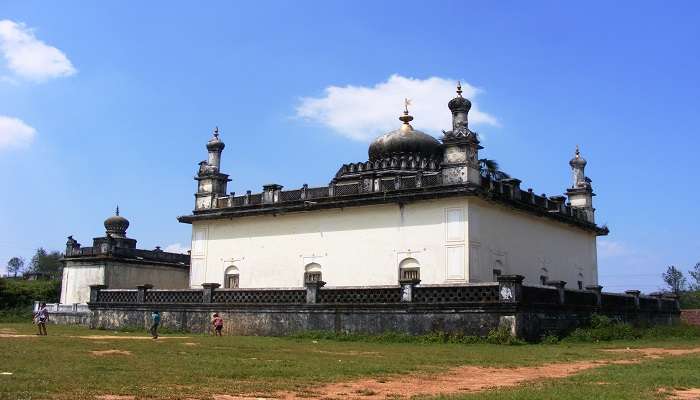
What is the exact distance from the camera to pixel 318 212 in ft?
101

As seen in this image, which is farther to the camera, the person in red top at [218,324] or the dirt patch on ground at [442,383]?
the person in red top at [218,324]

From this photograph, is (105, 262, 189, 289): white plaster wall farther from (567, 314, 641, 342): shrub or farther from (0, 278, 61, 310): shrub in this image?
(567, 314, 641, 342): shrub

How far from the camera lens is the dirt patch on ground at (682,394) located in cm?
997

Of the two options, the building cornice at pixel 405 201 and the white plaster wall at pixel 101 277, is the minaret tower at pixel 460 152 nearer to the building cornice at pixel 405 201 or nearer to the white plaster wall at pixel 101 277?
the building cornice at pixel 405 201

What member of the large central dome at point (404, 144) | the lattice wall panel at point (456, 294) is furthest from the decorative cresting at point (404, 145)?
the lattice wall panel at point (456, 294)

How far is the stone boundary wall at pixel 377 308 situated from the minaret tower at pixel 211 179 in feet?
20.0

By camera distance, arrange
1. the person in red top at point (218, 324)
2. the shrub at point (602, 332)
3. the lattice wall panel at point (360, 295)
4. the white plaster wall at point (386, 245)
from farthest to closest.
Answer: the white plaster wall at point (386, 245) < the person in red top at point (218, 324) < the shrub at point (602, 332) < the lattice wall panel at point (360, 295)

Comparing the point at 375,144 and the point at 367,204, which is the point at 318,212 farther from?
the point at 375,144

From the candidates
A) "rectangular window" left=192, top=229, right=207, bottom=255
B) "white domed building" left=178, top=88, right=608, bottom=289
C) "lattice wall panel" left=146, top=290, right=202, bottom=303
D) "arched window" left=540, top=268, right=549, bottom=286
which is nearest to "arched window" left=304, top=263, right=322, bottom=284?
"white domed building" left=178, top=88, right=608, bottom=289

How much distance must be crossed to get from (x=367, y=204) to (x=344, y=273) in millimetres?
2984

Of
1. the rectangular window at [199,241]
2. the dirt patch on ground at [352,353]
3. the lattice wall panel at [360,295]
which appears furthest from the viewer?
the rectangular window at [199,241]

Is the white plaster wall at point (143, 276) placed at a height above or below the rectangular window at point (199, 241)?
below

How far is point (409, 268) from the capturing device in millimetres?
28500

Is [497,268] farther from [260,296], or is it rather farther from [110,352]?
[110,352]
